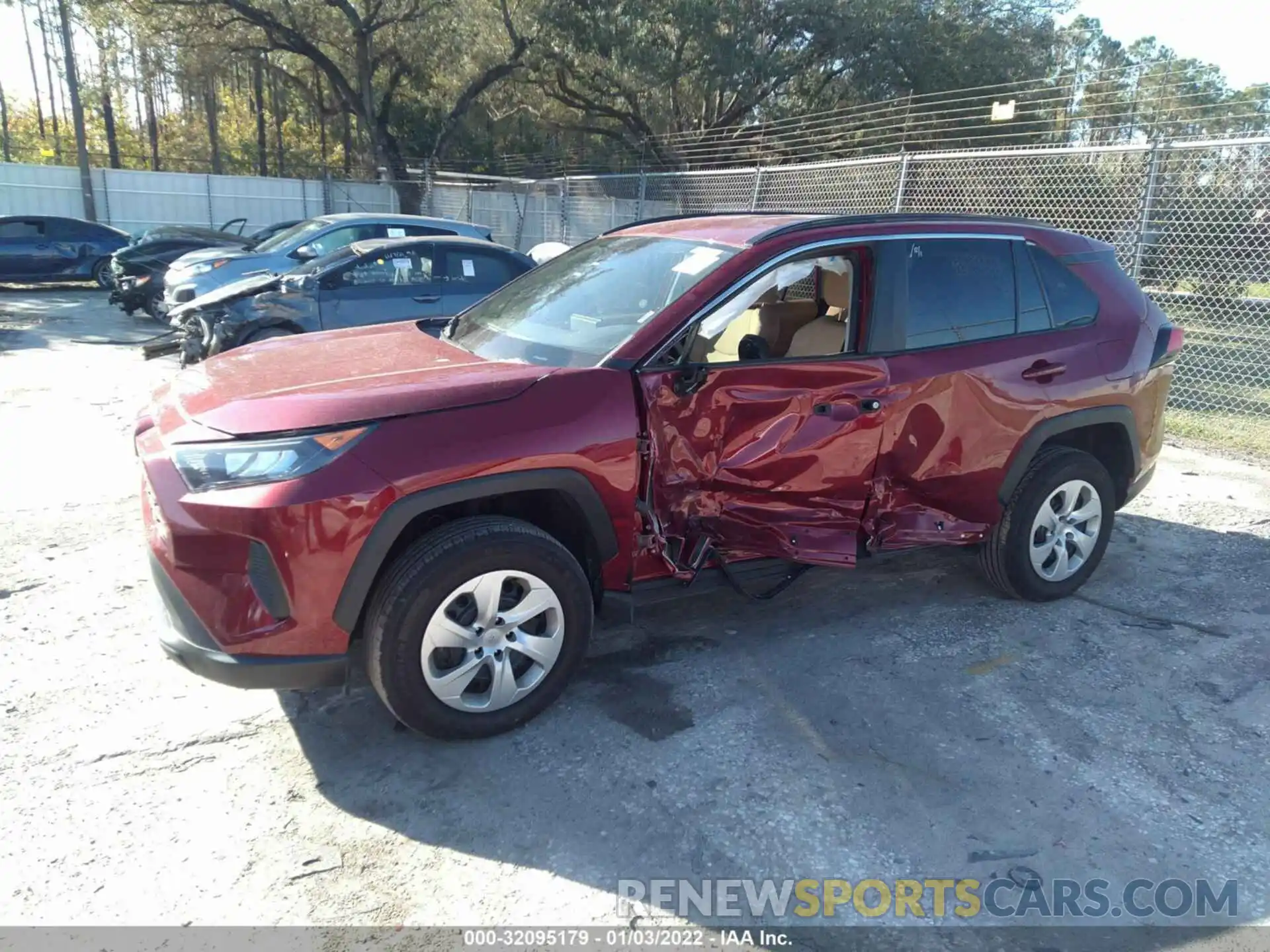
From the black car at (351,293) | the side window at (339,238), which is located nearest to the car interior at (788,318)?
the black car at (351,293)

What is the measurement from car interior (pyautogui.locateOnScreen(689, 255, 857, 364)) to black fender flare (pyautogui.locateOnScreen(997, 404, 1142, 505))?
1059mm

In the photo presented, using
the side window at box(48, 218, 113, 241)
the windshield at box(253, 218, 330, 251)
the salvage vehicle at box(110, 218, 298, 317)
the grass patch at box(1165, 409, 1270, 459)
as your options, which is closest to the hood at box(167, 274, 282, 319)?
the windshield at box(253, 218, 330, 251)

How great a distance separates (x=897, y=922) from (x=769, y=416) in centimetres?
189

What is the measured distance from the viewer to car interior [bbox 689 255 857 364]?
3660 mm

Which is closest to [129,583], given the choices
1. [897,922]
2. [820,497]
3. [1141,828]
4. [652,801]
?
[652,801]

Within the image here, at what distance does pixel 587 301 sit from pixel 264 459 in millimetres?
1619

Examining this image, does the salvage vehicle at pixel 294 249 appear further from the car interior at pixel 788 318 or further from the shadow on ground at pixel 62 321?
the car interior at pixel 788 318

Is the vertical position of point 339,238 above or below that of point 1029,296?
below

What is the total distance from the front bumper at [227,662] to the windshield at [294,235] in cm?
958

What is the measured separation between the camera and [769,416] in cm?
364

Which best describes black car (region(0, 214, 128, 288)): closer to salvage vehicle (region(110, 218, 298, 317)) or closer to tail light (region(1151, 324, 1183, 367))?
salvage vehicle (region(110, 218, 298, 317))

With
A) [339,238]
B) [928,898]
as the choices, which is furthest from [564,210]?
[928,898]

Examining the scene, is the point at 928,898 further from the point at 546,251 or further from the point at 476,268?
the point at 476,268

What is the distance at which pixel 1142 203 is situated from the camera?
825 centimetres
